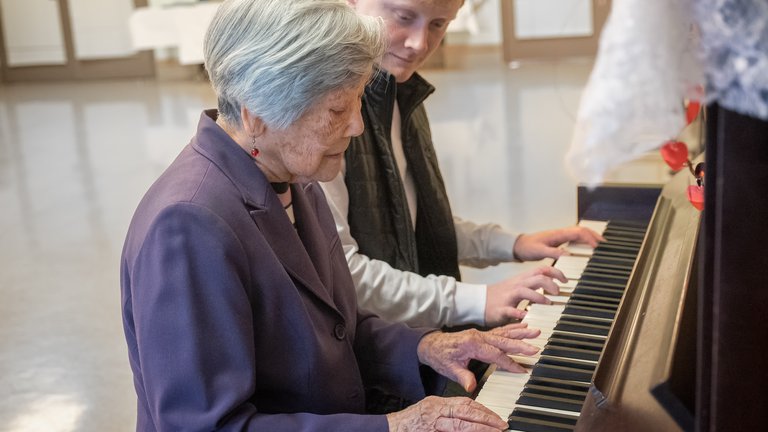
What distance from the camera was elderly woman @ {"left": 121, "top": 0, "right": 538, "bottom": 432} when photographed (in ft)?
4.56

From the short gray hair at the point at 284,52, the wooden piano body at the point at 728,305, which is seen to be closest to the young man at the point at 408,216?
the short gray hair at the point at 284,52

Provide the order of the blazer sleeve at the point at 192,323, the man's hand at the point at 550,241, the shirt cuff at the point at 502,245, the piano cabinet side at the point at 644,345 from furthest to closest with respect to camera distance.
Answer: the shirt cuff at the point at 502,245 < the man's hand at the point at 550,241 < the blazer sleeve at the point at 192,323 < the piano cabinet side at the point at 644,345

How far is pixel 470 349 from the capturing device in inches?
69.7

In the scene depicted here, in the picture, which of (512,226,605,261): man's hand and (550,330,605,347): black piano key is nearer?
(550,330,605,347): black piano key

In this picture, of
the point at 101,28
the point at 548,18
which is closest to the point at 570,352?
the point at 548,18

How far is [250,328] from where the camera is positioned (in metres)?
1.46

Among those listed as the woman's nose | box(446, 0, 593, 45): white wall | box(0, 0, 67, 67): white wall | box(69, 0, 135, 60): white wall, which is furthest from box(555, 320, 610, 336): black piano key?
box(0, 0, 67, 67): white wall

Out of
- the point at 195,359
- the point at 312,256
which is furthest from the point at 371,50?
the point at 195,359

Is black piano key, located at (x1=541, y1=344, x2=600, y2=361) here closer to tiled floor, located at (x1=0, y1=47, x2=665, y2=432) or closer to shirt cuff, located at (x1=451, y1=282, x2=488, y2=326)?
shirt cuff, located at (x1=451, y1=282, x2=488, y2=326)

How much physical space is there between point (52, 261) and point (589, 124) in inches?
197

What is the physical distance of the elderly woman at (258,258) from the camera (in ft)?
4.56

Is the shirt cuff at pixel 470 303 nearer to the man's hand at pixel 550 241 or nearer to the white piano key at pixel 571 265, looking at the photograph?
the white piano key at pixel 571 265

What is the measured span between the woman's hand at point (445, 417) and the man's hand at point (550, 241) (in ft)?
3.20

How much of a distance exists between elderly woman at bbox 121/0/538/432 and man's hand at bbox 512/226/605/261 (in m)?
0.74
